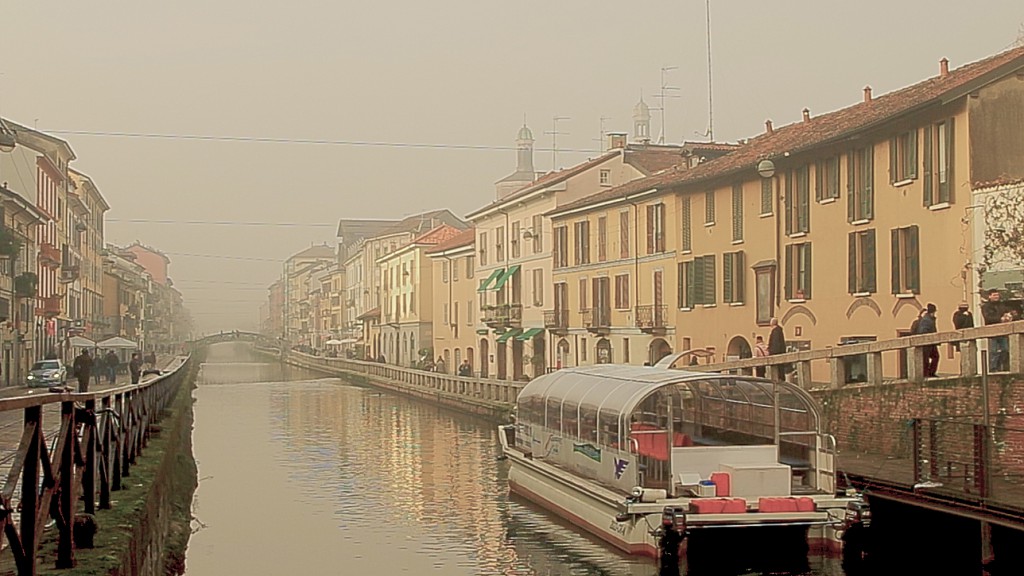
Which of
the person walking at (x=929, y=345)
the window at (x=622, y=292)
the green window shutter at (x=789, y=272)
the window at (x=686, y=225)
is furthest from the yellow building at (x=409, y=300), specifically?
the person walking at (x=929, y=345)

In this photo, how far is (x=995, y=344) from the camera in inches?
789

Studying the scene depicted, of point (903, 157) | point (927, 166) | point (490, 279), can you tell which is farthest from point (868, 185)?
point (490, 279)

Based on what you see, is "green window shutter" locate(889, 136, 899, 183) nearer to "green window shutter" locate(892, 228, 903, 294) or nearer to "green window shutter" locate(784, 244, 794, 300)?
"green window shutter" locate(892, 228, 903, 294)

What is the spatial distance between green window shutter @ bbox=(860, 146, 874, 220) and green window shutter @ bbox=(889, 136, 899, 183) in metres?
0.90

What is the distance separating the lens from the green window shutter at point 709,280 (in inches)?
1495

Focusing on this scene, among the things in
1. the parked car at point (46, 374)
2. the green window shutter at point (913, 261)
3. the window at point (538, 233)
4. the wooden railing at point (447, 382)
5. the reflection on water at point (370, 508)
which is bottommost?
the reflection on water at point (370, 508)

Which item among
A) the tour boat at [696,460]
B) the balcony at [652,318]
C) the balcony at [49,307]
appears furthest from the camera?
the balcony at [49,307]

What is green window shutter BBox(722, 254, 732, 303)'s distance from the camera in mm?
36688

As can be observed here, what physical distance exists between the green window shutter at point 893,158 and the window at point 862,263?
1.67 meters

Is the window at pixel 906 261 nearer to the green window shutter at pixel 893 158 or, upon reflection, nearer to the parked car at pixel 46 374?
the green window shutter at pixel 893 158

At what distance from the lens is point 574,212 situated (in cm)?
4975

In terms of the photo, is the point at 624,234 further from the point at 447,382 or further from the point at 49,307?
the point at 49,307

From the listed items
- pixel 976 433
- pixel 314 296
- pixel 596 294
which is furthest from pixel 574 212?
pixel 314 296

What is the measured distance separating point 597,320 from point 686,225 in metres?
8.19
